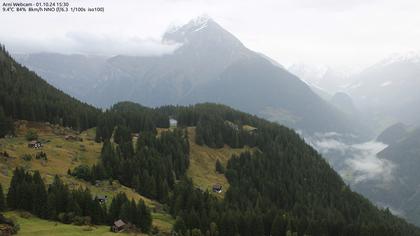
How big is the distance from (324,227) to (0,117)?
126863 millimetres

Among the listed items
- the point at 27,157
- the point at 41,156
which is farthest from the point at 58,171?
the point at 41,156

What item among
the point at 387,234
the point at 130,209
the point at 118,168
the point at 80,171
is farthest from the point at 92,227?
the point at 387,234

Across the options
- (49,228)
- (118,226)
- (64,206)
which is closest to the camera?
(49,228)

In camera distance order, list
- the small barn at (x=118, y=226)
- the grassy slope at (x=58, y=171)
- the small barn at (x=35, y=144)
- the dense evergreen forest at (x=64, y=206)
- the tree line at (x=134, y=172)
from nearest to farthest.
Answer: the grassy slope at (x=58, y=171) < the small barn at (x=118, y=226) < the dense evergreen forest at (x=64, y=206) < the tree line at (x=134, y=172) < the small barn at (x=35, y=144)

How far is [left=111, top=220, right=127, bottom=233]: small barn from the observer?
11650cm

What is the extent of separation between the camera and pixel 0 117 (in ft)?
655

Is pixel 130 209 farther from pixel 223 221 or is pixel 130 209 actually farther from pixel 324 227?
pixel 324 227

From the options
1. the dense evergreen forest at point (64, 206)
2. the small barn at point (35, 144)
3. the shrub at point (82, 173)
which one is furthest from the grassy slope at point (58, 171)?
the dense evergreen forest at point (64, 206)

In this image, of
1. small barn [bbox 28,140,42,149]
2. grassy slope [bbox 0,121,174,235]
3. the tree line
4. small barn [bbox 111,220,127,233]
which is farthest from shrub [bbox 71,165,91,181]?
small barn [bbox 111,220,127,233]

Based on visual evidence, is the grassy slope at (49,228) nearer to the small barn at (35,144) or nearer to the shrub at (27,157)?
the shrub at (27,157)

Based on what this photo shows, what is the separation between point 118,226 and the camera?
4626 inches

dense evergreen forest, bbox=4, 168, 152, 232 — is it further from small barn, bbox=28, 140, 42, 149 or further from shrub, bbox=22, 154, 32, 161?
small barn, bbox=28, 140, 42, 149

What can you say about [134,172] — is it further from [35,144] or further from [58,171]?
[35,144]

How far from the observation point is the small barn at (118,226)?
116500 millimetres
